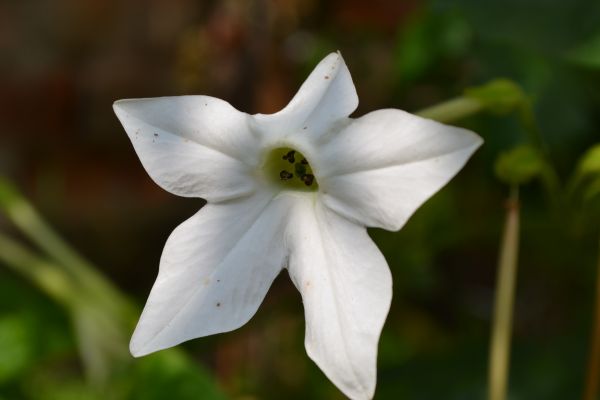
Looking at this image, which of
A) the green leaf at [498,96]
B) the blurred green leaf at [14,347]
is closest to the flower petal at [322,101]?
the green leaf at [498,96]

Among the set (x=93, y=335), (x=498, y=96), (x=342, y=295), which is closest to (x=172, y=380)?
(x=93, y=335)

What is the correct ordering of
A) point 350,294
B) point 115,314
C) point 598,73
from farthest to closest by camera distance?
point 115,314 < point 598,73 < point 350,294

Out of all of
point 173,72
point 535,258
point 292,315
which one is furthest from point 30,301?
point 173,72

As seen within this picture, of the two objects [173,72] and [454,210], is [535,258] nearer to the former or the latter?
[454,210]

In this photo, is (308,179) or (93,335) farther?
(93,335)

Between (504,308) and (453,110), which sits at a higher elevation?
(453,110)

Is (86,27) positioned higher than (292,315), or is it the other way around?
(86,27)

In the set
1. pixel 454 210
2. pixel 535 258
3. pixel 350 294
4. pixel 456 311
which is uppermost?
pixel 350 294

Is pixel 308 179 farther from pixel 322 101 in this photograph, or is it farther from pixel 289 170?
pixel 322 101
